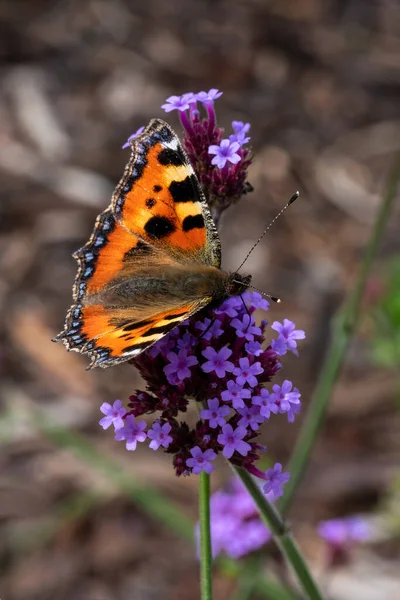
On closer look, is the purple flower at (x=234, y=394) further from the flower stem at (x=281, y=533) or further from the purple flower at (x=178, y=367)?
the flower stem at (x=281, y=533)

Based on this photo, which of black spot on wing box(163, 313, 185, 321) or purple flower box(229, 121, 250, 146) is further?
purple flower box(229, 121, 250, 146)

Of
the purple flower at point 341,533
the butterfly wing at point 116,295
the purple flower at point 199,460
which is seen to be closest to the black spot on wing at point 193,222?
the butterfly wing at point 116,295

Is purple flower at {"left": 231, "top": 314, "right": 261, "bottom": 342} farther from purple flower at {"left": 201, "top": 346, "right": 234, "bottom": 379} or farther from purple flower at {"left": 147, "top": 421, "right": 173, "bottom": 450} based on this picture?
purple flower at {"left": 147, "top": 421, "right": 173, "bottom": 450}

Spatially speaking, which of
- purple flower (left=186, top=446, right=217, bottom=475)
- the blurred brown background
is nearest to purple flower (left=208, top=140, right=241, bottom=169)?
purple flower (left=186, top=446, right=217, bottom=475)

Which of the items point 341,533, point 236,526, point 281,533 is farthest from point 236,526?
point 281,533

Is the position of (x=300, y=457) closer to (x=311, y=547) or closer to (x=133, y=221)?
(x=133, y=221)

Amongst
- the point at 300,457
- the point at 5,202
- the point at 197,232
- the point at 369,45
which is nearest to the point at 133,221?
the point at 197,232

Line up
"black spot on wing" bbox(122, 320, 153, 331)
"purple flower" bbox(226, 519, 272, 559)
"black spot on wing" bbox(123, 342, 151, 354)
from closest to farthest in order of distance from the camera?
1. "black spot on wing" bbox(123, 342, 151, 354)
2. "black spot on wing" bbox(122, 320, 153, 331)
3. "purple flower" bbox(226, 519, 272, 559)
